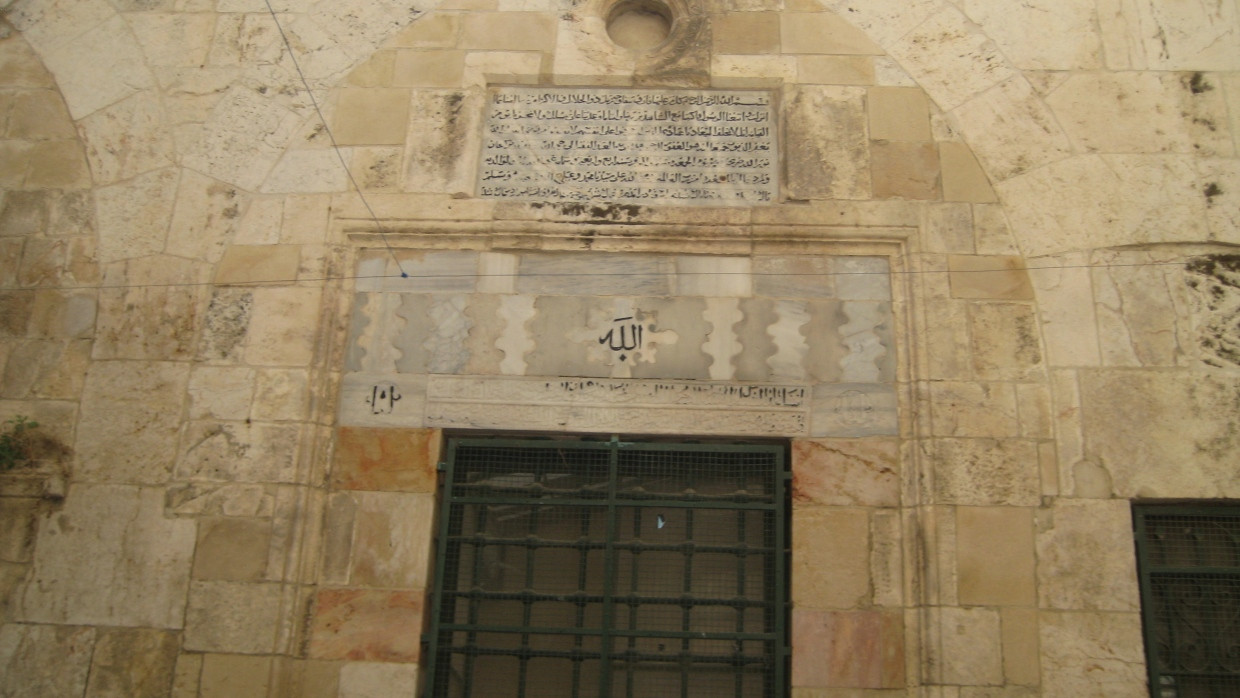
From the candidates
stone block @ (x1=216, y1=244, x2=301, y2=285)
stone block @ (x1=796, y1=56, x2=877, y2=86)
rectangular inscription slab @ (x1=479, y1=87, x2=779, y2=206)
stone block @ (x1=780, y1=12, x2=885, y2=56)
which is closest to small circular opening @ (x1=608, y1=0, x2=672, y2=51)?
rectangular inscription slab @ (x1=479, y1=87, x2=779, y2=206)

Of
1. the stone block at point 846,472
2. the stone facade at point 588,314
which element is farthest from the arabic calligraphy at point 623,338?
the stone block at point 846,472

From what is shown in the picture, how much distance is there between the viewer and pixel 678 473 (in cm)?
460

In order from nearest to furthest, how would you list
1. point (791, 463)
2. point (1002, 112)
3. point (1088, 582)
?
point (1088, 582) → point (791, 463) → point (1002, 112)

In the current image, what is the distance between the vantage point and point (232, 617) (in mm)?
4270

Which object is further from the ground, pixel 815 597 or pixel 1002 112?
pixel 1002 112

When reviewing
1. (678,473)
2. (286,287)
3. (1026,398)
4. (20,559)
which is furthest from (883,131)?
(20,559)

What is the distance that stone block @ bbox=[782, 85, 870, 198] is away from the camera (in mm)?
4812

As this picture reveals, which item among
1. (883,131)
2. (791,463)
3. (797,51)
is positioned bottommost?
(791,463)

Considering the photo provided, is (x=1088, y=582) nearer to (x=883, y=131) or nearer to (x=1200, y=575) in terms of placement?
(x=1200, y=575)

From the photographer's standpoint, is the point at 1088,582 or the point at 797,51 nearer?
the point at 1088,582

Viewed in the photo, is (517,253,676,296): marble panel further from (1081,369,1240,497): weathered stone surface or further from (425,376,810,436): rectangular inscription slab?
(1081,369,1240,497): weathered stone surface

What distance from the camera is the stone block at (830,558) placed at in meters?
4.26

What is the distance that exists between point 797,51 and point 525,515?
2.88 m

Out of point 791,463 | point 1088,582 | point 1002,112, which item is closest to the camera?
point 1088,582
